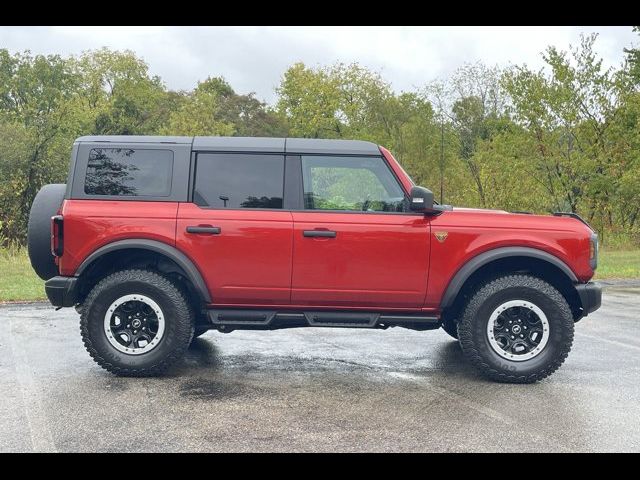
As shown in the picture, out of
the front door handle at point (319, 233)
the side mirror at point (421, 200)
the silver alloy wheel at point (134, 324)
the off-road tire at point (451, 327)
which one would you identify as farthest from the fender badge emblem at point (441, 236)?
the silver alloy wheel at point (134, 324)

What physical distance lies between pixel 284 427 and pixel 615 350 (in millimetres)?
4051

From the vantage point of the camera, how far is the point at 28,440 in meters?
3.89

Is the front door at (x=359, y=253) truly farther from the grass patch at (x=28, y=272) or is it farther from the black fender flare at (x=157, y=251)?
the grass patch at (x=28, y=272)

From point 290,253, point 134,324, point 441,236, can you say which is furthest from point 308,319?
point 134,324

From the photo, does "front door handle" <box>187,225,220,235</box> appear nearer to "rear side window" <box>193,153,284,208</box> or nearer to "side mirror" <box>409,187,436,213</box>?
"rear side window" <box>193,153,284,208</box>

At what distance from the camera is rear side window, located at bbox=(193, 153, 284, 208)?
18.4 ft

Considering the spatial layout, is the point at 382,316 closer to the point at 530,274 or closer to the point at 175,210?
the point at 530,274

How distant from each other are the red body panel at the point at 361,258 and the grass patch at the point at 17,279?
5937mm

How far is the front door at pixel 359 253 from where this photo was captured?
5473 mm

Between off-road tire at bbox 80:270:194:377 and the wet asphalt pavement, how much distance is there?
18cm

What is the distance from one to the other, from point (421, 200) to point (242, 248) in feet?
5.06

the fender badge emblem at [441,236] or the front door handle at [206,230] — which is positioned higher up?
the fender badge emblem at [441,236]

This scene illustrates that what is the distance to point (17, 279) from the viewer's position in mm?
12188
